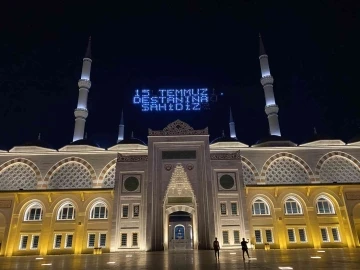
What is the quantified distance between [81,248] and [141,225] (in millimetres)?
5359

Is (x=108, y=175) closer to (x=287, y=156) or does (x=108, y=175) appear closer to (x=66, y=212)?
(x=66, y=212)

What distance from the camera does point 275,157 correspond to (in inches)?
1216

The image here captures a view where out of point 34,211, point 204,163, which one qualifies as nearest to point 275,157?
point 204,163

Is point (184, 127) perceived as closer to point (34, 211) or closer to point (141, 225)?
point (141, 225)

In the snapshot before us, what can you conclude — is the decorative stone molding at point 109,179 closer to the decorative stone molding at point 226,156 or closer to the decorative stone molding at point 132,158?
the decorative stone molding at point 132,158

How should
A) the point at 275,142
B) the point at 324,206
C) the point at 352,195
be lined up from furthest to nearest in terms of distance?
the point at 275,142
the point at 324,206
the point at 352,195

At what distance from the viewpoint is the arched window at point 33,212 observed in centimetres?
2555

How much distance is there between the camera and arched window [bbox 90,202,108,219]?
2575 centimetres

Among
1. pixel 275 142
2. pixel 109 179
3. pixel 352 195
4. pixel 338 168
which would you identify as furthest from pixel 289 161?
pixel 109 179

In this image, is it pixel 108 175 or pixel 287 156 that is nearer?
pixel 108 175

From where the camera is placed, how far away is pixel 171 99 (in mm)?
34156

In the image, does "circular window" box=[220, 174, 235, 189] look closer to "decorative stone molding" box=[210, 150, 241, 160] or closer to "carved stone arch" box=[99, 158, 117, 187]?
"decorative stone molding" box=[210, 150, 241, 160]

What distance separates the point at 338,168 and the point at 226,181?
517 inches

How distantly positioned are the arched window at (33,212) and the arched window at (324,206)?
976 inches
